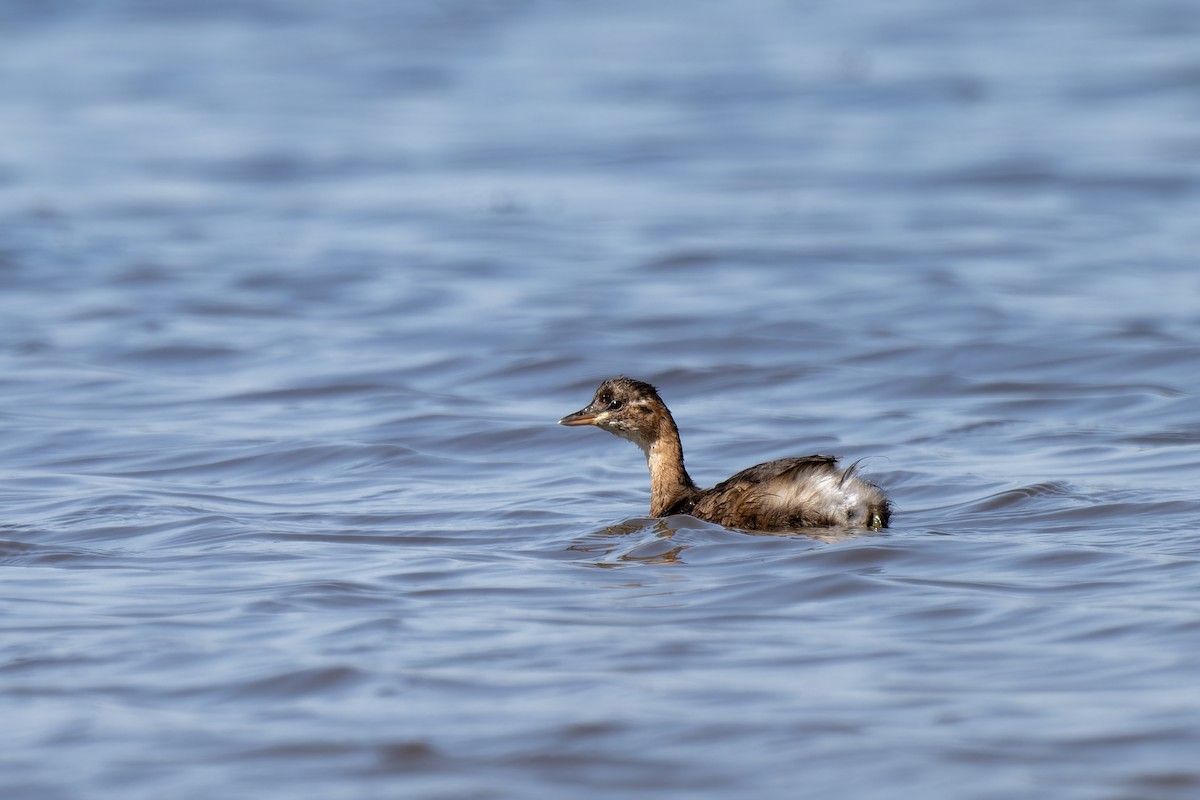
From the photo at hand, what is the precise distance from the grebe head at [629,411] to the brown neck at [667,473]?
0.04 metres

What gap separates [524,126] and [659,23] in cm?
722

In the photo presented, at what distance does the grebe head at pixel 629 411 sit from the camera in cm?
867

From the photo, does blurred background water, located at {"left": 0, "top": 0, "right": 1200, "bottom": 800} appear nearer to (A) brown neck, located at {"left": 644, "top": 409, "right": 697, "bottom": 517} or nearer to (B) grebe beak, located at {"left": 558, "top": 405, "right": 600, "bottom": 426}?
(A) brown neck, located at {"left": 644, "top": 409, "right": 697, "bottom": 517}

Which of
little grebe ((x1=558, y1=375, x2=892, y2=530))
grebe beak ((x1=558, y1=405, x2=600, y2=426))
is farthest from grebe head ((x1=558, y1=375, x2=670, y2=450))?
little grebe ((x1=558, y1=375, x2=892, y2=530))

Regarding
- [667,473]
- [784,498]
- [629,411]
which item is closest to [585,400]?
[629,411]

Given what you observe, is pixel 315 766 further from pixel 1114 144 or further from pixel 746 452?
pixel 1114 144

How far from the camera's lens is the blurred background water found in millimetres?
5188

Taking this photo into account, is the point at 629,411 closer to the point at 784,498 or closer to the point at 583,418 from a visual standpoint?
the point at 583,418

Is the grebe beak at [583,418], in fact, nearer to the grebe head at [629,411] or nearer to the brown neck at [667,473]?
the grebe head at [629,411]

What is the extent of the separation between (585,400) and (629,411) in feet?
7.11

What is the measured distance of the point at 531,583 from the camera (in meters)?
6.73

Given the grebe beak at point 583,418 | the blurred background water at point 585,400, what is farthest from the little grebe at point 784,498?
the grebe beak at point 583,418

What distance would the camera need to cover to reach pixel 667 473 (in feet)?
27.8

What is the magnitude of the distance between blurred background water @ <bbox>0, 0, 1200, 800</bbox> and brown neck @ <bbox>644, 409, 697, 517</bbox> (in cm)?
20
